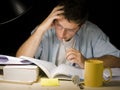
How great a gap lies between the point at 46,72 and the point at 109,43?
0.47 meters

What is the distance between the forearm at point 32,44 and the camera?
4.90 ft

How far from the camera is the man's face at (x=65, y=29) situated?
4.94ft

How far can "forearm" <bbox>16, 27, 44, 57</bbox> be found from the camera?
149 cm

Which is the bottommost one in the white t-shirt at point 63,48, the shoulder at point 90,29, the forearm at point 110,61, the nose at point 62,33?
the forearm at point 110,61

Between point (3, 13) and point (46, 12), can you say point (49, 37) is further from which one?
point (3, 13)

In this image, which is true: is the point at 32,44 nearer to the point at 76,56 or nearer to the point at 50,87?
the point at 76,56

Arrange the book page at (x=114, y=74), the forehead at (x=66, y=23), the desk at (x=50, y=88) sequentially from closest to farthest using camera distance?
→ the desk at (x=50, y=88) < the book page at (x=114, y=74) < the forehead at (x=66, y=23)

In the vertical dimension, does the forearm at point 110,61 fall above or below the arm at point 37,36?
below

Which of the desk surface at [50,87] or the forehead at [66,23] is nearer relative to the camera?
the desk surface at [50,87]

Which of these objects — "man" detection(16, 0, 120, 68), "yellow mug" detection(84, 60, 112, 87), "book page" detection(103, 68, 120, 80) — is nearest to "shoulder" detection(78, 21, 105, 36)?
"man" detection(16, 0, 120, 68)

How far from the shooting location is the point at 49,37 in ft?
5.04

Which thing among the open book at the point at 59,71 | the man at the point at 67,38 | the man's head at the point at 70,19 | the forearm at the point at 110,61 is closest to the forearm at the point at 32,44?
the man at the point at 67,38

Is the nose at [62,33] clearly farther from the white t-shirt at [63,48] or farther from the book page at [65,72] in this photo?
the book page at [65,72]

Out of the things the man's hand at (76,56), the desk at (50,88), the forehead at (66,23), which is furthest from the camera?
the forehead at (66,23)
